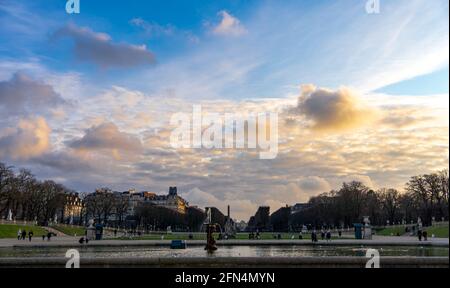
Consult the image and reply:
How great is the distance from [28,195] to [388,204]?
92.3 metres

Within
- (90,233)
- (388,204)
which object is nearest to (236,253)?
(90,233)

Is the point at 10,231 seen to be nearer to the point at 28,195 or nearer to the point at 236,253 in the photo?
the point at 28,195

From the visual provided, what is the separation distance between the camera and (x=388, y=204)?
12912cm

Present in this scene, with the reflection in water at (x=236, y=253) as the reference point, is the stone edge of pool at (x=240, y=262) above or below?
above

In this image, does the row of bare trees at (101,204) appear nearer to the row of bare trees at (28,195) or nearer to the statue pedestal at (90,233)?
the row of bare trees at (28,195)

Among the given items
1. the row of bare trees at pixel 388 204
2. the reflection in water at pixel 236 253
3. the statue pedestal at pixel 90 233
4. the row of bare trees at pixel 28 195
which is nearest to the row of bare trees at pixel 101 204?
the row of bare trees at pixel 28 195

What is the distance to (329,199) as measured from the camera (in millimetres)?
130875

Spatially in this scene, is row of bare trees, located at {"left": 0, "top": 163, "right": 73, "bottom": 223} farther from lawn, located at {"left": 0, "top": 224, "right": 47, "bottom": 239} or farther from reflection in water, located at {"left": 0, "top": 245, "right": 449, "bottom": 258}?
reflection in water, located at {"left": 0, "top": 245, "right": 449, "bottom": 258}

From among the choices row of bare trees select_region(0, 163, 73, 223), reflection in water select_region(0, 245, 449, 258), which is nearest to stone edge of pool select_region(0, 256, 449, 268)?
reflection in water select_region(0, 245, 449, 258)

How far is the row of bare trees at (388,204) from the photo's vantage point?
10769cm

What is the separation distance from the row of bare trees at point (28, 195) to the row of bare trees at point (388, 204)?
6513cm

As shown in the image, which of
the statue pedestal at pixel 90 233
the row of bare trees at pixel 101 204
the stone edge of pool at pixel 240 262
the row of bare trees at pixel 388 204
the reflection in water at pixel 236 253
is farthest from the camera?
the row of bare trees at pixel 101 204

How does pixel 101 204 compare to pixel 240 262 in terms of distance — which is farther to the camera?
pixel 101 204
